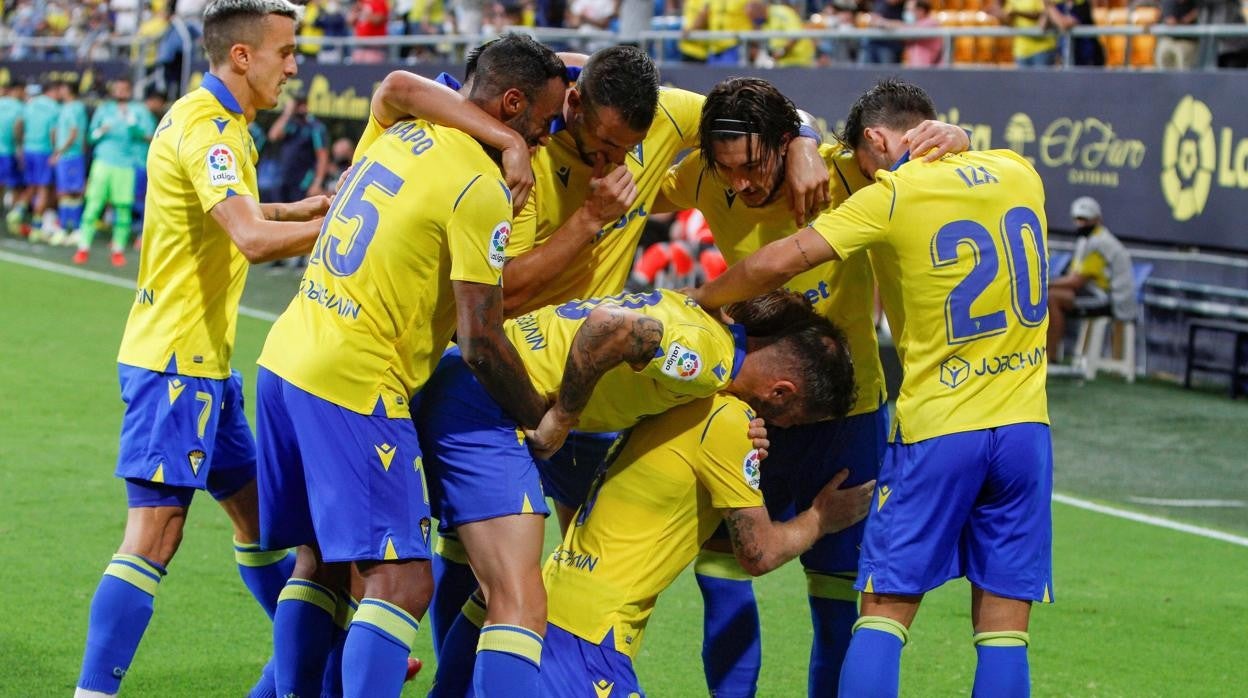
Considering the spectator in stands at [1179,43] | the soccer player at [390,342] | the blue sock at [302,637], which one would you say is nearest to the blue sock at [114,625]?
the blue sock at [302,637]

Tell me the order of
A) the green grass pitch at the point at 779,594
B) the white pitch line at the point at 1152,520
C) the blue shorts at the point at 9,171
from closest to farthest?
the green grass pitch at the point at 779,594 < the white pitch line at the point at 1152,520 < the blue shorts at the point at 9,171

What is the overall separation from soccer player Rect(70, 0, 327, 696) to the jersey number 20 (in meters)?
1.91

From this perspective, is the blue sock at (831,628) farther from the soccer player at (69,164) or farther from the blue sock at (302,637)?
the soccer player at (69,164)

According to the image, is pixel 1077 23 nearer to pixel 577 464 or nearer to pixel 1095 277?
pixel 1095 277

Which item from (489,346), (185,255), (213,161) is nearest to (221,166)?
(213,161)

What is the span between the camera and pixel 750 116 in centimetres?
487

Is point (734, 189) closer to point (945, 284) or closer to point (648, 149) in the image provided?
point (648, 149)

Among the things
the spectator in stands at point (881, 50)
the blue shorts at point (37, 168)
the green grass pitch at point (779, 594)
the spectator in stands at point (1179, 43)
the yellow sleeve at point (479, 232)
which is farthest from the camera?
the blue shorts at point (37, 168)

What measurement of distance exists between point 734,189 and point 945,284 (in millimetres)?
818

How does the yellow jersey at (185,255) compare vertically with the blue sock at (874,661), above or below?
above

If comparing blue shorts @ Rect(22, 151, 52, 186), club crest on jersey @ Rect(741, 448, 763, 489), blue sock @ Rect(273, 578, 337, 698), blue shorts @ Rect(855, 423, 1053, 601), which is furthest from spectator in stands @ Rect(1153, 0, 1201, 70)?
blue shorts @ Rect(22, 151, 52, 186)

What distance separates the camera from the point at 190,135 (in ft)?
16.8

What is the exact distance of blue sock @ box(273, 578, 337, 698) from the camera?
482 centimetres

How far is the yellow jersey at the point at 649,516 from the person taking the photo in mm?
4703
